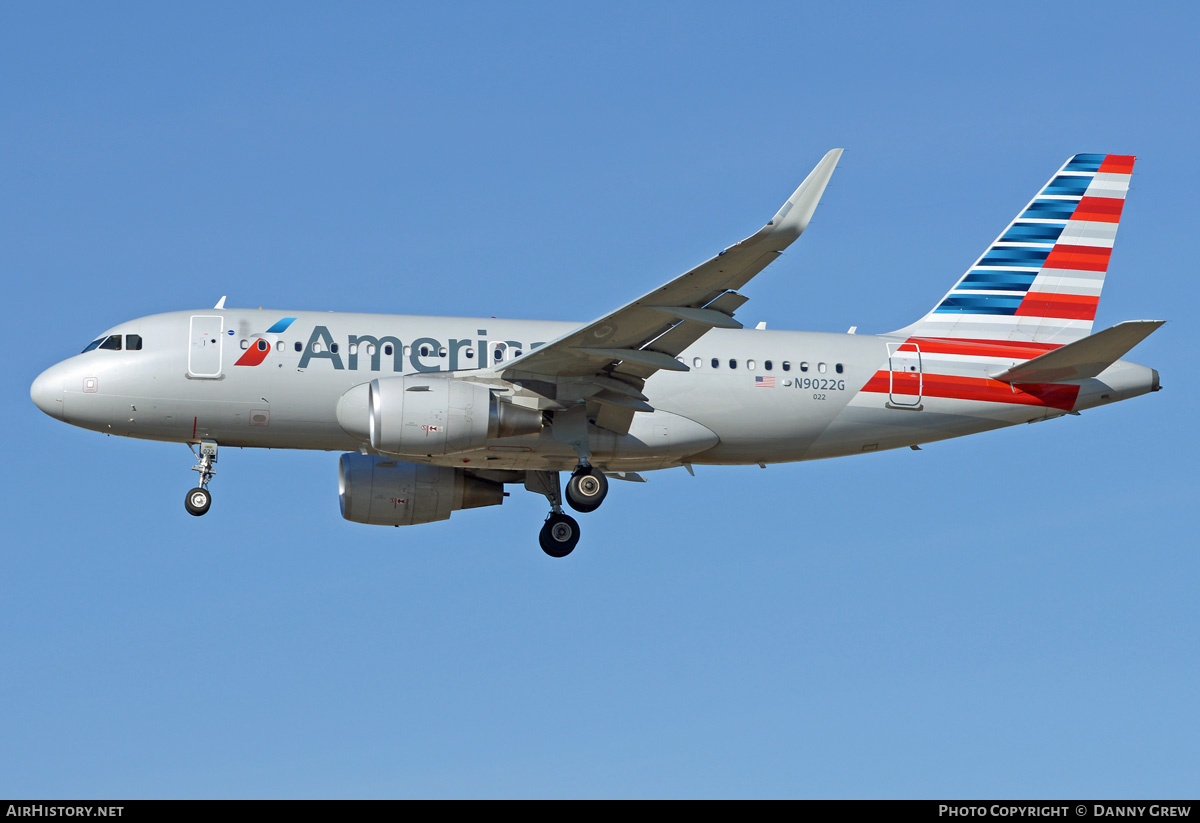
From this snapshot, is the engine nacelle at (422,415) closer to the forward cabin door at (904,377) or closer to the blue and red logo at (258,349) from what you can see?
the blue and red logo at (258,349)

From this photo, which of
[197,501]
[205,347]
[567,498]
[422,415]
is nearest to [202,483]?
[197,501]

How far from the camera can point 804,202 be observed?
2469cm

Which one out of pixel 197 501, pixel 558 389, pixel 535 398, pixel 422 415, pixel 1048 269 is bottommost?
pixel 197 501

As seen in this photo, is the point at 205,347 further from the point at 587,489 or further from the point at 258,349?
the point at 587,489

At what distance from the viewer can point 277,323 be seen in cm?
3145

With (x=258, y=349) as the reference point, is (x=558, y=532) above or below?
below

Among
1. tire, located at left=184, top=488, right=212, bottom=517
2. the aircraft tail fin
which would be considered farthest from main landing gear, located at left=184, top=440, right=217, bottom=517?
the aircraft tail fin

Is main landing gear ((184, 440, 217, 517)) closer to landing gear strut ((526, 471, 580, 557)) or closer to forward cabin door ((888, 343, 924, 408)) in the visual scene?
landing gear strut ((526, 471, 580, 557))

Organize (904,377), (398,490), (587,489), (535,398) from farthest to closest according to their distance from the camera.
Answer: (398,490)
(904,377)
(587,489)
(535,398)

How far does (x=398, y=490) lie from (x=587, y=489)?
5185 millimetres

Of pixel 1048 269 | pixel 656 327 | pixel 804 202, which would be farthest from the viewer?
pixel 1048 269

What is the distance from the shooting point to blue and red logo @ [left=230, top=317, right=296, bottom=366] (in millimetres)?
30969

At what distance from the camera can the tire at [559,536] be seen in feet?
110

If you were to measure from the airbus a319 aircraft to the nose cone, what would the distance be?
3cm
